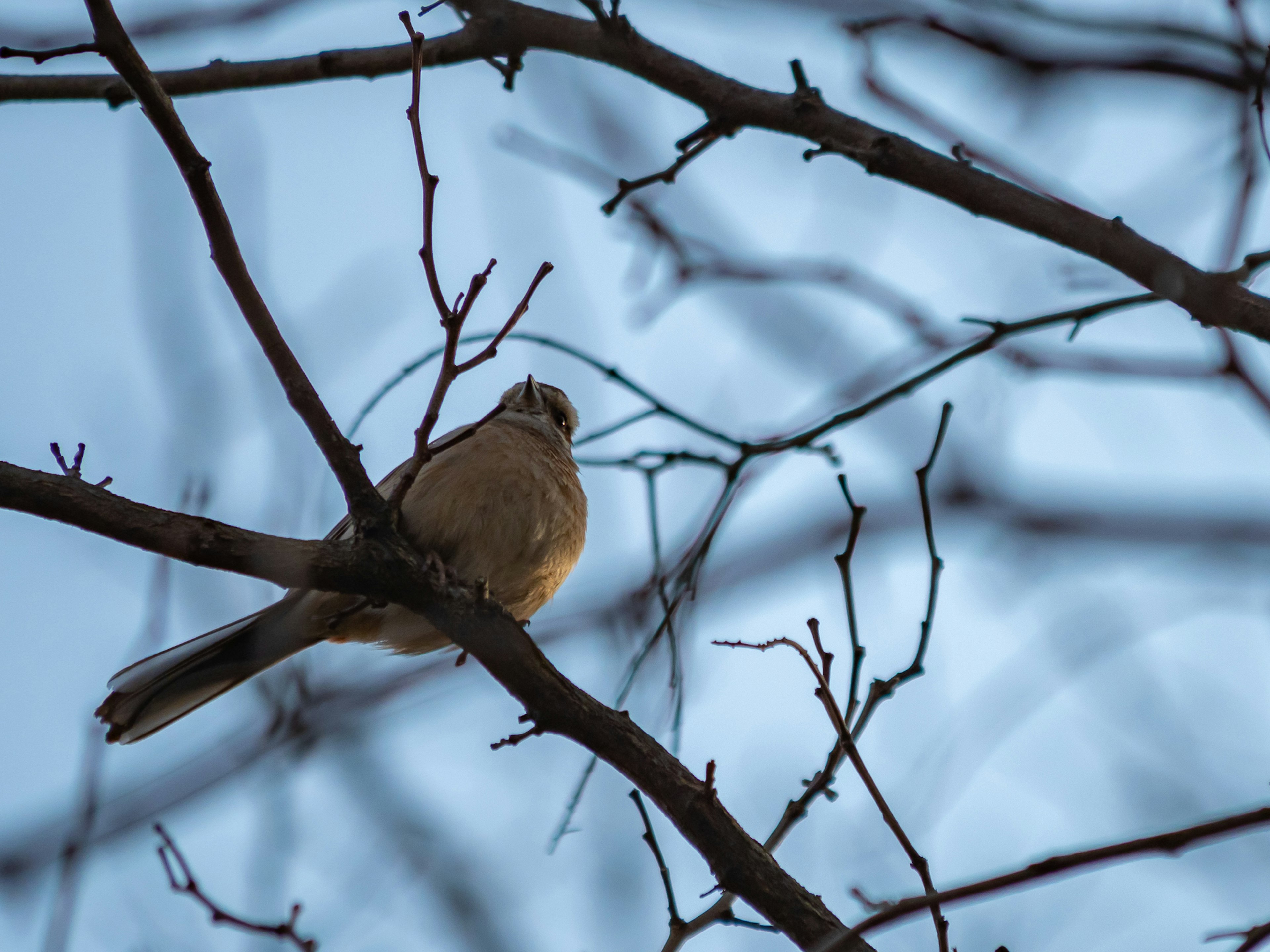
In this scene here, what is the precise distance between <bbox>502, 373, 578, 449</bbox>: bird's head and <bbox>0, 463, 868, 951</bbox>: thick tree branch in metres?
2.71

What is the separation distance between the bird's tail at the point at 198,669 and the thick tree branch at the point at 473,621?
1630 millimetres

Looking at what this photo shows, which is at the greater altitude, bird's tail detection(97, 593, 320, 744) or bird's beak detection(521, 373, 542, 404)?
bird's beak detection(521, 373, 542, 404)

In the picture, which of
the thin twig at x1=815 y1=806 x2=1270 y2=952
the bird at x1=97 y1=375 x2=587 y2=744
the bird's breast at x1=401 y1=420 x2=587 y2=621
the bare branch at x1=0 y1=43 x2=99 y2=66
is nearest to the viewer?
the thin twig at x1=815 y1=806 x2=1270 y2=952

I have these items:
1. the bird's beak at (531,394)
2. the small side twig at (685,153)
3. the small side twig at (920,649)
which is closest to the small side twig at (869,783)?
the small side twig at (920,649)

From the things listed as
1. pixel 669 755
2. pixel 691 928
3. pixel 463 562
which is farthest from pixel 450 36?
pixel 691 928

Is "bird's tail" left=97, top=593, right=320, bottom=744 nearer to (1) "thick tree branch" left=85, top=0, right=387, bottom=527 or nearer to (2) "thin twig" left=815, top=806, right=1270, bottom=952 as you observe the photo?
(1) "thick tree branch" left=85, top=0, right=387, bottom=527

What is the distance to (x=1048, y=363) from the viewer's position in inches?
153

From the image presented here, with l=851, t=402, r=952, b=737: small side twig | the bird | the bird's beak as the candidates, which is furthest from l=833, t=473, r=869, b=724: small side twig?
the bird's beak

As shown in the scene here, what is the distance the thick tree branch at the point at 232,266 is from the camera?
3141mm

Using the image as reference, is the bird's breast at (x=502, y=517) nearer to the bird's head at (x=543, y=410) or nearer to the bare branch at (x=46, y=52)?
the bird's head at (x=543, y=410)

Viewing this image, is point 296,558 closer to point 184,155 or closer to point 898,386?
point 184,155

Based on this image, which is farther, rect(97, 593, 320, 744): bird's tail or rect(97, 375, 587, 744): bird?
rect(97, 375, 587, 744): bird

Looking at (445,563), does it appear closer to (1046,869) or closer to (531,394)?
(531,394)

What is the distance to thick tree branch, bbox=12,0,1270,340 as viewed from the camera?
3.60m
